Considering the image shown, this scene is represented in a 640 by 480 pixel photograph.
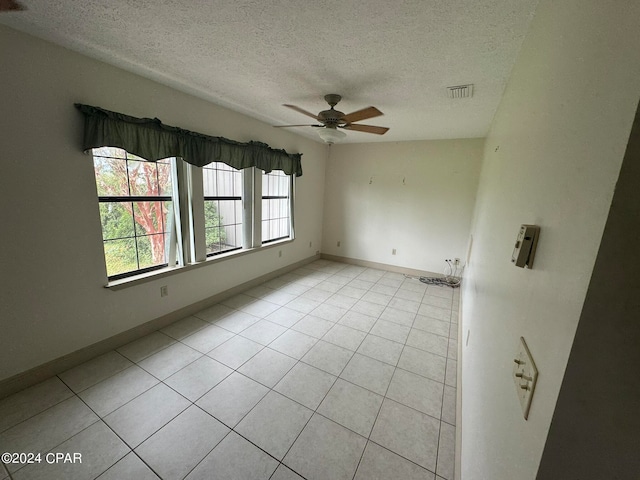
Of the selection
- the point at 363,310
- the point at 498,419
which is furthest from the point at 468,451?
the point at 363,310

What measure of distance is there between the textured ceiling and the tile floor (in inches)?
95.9

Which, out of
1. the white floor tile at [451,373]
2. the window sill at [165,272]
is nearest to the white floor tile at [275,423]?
the white floor tile at [451,373]

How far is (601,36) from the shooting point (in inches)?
18.9

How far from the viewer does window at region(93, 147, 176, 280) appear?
7.13ft

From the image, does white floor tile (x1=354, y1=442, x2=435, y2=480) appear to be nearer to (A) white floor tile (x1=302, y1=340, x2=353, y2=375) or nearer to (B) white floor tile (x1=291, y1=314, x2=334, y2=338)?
(A) white floor tile (x1=302, y1=340, x2=353, y2=375)

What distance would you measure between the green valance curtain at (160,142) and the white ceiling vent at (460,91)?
7.55ft

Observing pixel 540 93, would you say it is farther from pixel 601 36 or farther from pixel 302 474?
pixel 302 474

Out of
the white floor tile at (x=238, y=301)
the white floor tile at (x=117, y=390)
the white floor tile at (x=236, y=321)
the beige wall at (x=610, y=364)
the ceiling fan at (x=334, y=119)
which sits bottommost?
the white floor tile at (x=117, y=390)

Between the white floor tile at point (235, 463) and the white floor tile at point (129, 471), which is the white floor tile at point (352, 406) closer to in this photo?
the white floor tile at point (235, 463)

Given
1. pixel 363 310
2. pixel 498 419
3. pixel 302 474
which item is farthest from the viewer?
pixel 363 310

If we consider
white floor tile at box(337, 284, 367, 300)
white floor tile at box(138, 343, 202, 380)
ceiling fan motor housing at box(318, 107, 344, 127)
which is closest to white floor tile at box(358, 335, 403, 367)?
white floor tile at box(337, 284, 367, 300)

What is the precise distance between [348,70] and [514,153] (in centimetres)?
133

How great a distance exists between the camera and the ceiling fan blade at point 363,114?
80.0 inches

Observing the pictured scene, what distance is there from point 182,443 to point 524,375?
72.0 inches
